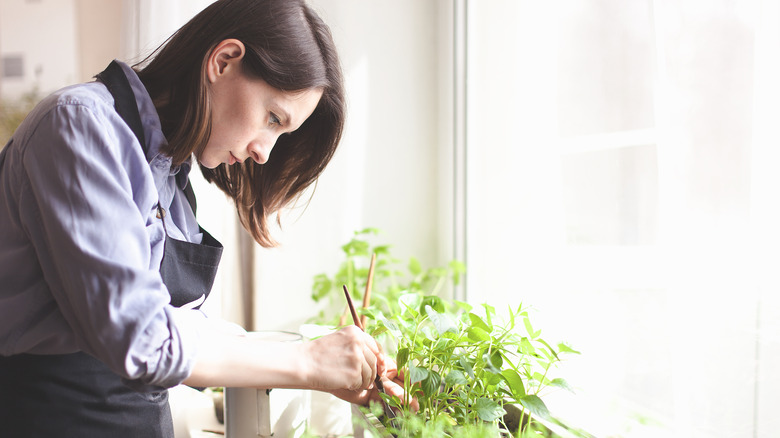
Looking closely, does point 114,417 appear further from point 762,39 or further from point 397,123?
point 397,123

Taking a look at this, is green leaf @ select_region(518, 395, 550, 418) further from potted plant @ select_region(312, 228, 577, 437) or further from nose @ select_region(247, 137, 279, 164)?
nose @ select_region(247, 137, 279, 164)

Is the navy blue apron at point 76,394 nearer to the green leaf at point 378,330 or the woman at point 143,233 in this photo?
the woman at point 143,233

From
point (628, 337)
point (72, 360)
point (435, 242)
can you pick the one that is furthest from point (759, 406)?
point (435, 242)

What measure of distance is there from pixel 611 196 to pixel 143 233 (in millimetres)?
700

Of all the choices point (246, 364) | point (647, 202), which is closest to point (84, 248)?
point (246, 364)

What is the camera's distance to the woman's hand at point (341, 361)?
0.76m

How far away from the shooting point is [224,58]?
2.50 ft

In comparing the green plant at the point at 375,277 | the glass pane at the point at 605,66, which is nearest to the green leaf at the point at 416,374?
the glass pane at the point at 605,66

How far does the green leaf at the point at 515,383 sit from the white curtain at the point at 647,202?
12cm

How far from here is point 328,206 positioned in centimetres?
158

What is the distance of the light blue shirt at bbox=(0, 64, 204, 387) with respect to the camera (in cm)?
59

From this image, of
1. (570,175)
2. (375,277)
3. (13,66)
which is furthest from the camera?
(13,66)

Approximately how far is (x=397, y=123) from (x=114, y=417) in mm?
1057

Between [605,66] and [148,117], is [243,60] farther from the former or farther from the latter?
[605,66]
